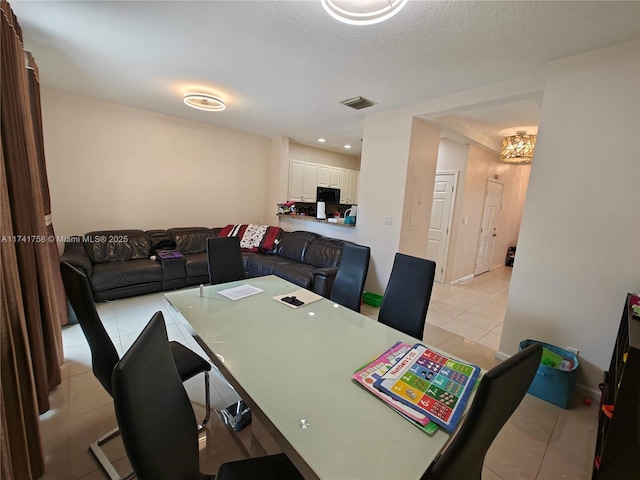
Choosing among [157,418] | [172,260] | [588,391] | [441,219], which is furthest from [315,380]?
[441,219]

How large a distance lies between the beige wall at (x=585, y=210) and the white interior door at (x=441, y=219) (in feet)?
8.12

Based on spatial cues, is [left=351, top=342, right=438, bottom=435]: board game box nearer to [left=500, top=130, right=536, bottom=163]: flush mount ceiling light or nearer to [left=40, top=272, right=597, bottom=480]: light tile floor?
[left=40, top=272, right=597, bottom=480]: light tile floor

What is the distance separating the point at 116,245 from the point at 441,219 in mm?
5264

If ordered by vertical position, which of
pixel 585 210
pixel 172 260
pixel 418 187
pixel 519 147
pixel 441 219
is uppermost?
pixel 519 147

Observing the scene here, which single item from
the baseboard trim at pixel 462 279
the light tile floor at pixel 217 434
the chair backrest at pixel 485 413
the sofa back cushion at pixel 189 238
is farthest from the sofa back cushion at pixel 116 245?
the baseboard trim at pixel 462 279

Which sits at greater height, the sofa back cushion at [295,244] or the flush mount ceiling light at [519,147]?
the flush mount ceiling light at [519,147]

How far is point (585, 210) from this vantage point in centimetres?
213

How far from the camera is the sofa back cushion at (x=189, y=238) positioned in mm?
4516

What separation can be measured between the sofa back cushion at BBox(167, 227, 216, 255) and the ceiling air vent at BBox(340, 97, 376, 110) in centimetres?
315

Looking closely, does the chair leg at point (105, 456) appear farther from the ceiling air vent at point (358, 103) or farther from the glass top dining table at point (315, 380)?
the ceiling air vent at point (358, 103)

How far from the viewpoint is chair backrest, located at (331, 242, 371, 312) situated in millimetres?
2350

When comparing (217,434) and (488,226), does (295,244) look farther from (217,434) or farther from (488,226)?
(488,226)

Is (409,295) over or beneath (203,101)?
beneath

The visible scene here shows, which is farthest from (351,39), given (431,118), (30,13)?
(30,13)
